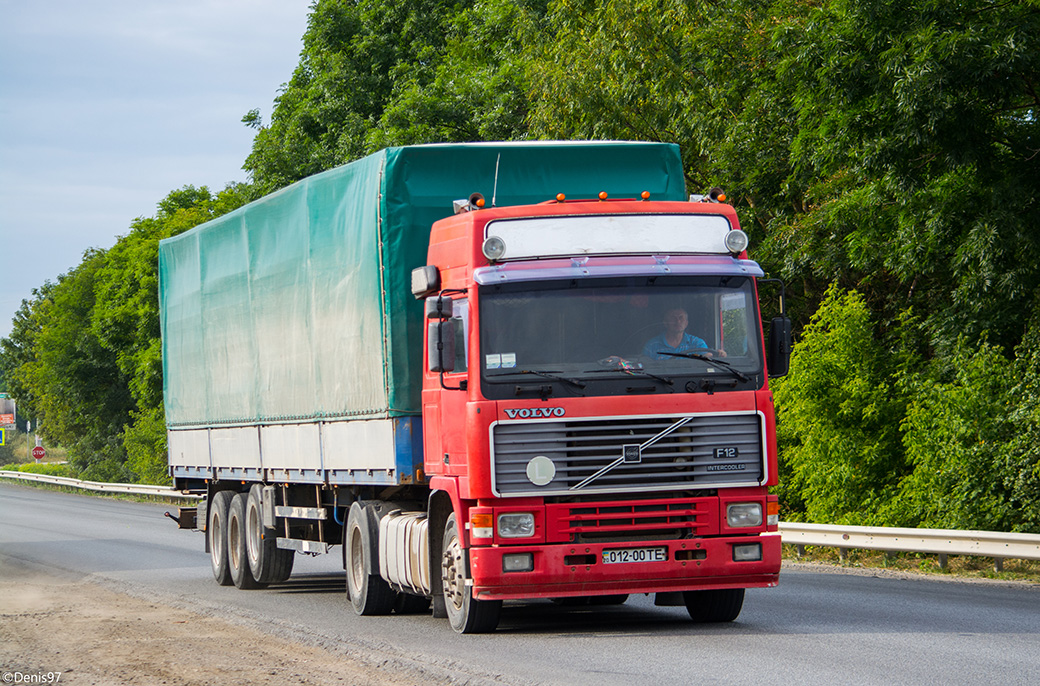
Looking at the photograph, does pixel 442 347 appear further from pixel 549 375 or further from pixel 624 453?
pixel 624 453

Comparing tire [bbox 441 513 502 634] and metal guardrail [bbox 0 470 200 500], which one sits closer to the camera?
tire [bbox 441 513 502 634]

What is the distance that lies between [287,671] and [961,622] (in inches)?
208

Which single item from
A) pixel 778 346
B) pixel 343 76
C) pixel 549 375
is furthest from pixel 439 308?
pixel 343 76

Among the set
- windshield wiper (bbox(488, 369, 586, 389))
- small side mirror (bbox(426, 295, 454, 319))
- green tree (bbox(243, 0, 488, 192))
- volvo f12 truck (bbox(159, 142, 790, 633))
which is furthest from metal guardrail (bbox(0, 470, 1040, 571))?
green tree (bbox(243, 0, 488, 192))

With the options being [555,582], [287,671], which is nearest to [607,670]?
[555,582]

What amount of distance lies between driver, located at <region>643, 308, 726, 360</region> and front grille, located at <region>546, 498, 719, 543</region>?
1.10 meters

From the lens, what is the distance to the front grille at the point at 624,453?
34.4 ft

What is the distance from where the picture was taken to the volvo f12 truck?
10.6m

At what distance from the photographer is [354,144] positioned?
44.6 meters

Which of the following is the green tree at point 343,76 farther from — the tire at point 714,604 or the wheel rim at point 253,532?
the tire at point 714,604

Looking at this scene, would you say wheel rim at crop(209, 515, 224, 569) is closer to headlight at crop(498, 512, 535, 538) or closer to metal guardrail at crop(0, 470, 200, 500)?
headlight at crop(498, 512, 535, 538)

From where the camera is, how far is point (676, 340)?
428 inches

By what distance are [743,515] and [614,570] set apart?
1.07 metres

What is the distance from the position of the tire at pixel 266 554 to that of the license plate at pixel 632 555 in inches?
266
